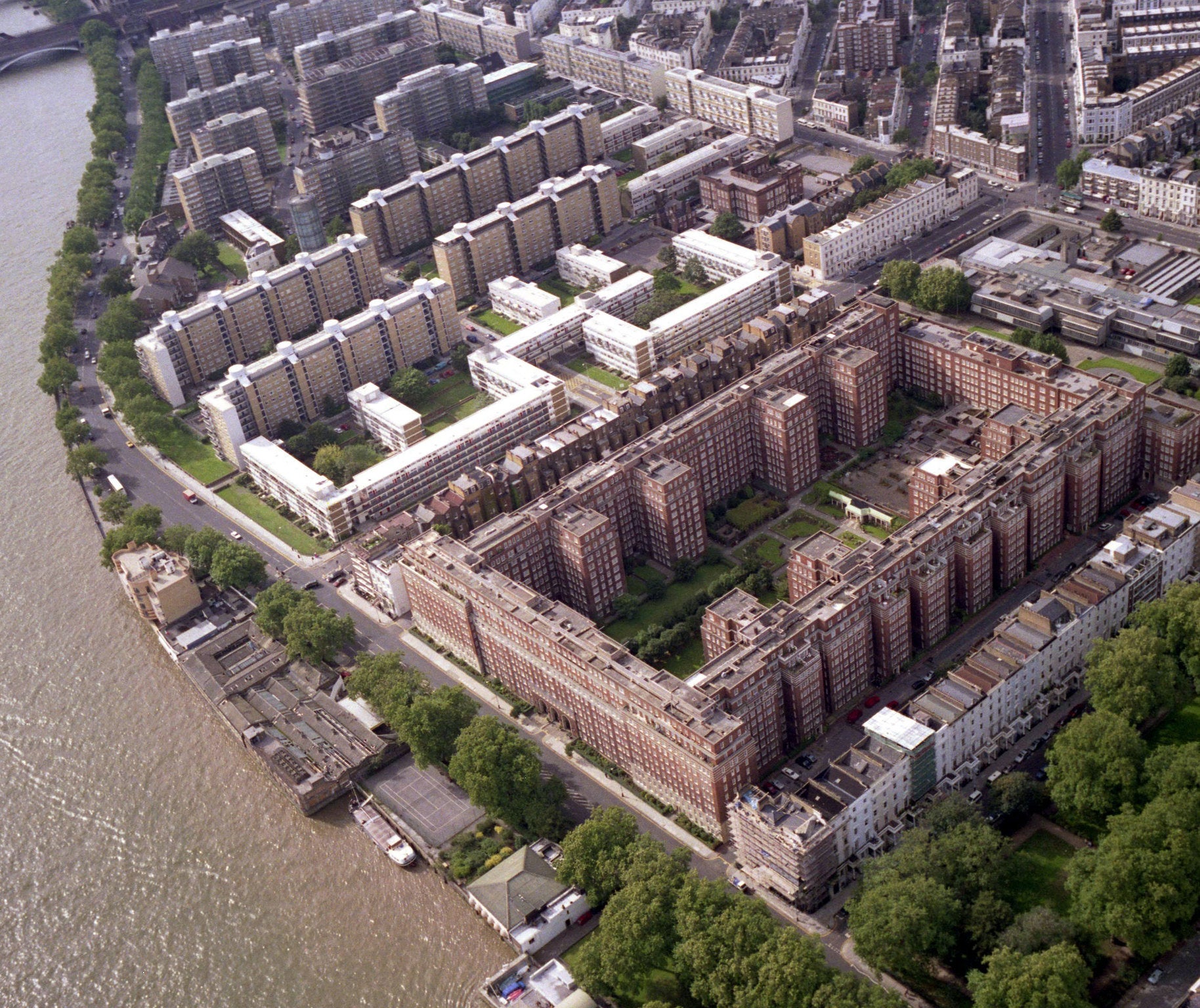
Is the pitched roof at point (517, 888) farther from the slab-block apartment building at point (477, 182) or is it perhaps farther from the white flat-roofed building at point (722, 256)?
the slab-block apartment building at point (477, 182)

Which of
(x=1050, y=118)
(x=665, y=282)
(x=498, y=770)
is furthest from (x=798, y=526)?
(x=1050, y=118)

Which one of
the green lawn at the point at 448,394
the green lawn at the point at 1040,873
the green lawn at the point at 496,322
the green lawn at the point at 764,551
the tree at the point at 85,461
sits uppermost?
the tree at the point at 85,461

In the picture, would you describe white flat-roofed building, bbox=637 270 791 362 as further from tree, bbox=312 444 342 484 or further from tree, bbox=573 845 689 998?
tree, bbox=573 845 689 998

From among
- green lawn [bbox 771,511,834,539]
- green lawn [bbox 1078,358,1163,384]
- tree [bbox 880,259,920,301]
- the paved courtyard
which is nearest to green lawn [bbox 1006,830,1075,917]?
the paved courtyard

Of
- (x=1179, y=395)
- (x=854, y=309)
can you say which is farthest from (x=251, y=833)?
(x=1179, y=395)

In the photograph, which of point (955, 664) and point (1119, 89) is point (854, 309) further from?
point (1119, 89)

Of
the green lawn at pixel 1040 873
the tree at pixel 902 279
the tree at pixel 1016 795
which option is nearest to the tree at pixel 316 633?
the tree at pixel 1016 795

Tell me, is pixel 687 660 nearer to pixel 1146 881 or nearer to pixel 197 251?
pixel 1146 881
